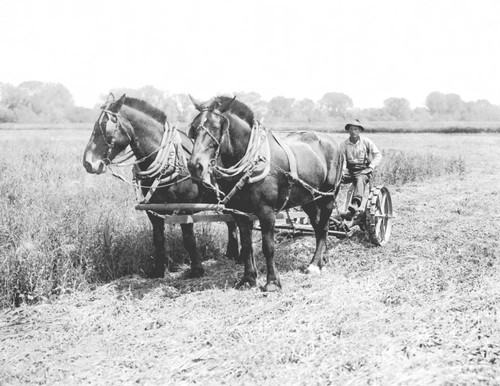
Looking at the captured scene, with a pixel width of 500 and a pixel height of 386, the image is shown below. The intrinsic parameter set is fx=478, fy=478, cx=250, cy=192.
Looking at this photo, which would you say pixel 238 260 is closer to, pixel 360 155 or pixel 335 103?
pixel 360 155

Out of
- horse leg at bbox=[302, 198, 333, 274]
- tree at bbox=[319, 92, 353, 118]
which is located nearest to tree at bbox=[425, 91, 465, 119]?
tree at bbox=[319, 92, 353, 118]

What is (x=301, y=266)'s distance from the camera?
6.98 metres

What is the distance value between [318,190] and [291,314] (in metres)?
2.13

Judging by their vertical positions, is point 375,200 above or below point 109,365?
above

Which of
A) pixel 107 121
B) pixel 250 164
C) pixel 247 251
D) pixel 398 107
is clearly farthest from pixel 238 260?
pixel 398 107

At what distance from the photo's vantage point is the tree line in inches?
2400

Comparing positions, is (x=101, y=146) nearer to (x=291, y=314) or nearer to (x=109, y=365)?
(x=109, y=365)

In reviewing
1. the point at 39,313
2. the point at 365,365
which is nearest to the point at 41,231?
the point at 39,313

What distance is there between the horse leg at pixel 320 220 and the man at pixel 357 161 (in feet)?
2.28

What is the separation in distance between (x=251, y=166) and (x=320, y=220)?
7.07 ft

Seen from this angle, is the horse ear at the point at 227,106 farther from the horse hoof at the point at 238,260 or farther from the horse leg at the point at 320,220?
the horse hoof at the point at 238,260

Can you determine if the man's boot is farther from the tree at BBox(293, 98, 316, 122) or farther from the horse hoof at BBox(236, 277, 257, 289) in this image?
the tree at BBox(293, 98, 316, 122)

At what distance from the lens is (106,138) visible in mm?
5418

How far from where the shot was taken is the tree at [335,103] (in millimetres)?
89312
